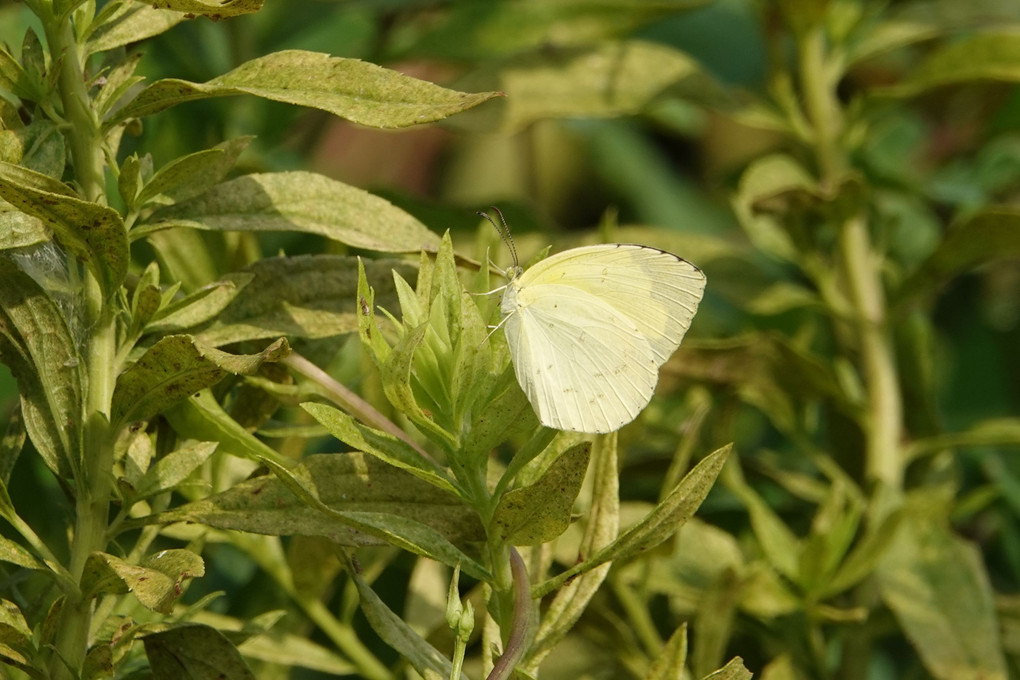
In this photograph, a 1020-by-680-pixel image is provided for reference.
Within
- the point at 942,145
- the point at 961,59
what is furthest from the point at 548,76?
the point at 942,145

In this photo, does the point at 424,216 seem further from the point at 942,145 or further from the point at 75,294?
the point at 942,145

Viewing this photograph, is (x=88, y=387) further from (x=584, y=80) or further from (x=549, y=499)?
(x=584, y=80)

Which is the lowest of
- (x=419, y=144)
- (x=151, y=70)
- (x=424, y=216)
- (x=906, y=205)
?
(x=419, y=144)

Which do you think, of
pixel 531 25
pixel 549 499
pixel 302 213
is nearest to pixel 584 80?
pixel 531 25

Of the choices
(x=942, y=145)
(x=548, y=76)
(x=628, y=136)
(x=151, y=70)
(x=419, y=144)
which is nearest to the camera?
(x=548, y=76)

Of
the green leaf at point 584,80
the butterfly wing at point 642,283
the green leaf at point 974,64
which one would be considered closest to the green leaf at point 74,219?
the butterfly wing at point 642,283

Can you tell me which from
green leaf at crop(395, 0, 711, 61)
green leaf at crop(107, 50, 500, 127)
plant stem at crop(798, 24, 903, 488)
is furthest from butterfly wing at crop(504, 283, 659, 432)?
green leaf at crop(395, 0, 711, 61)
